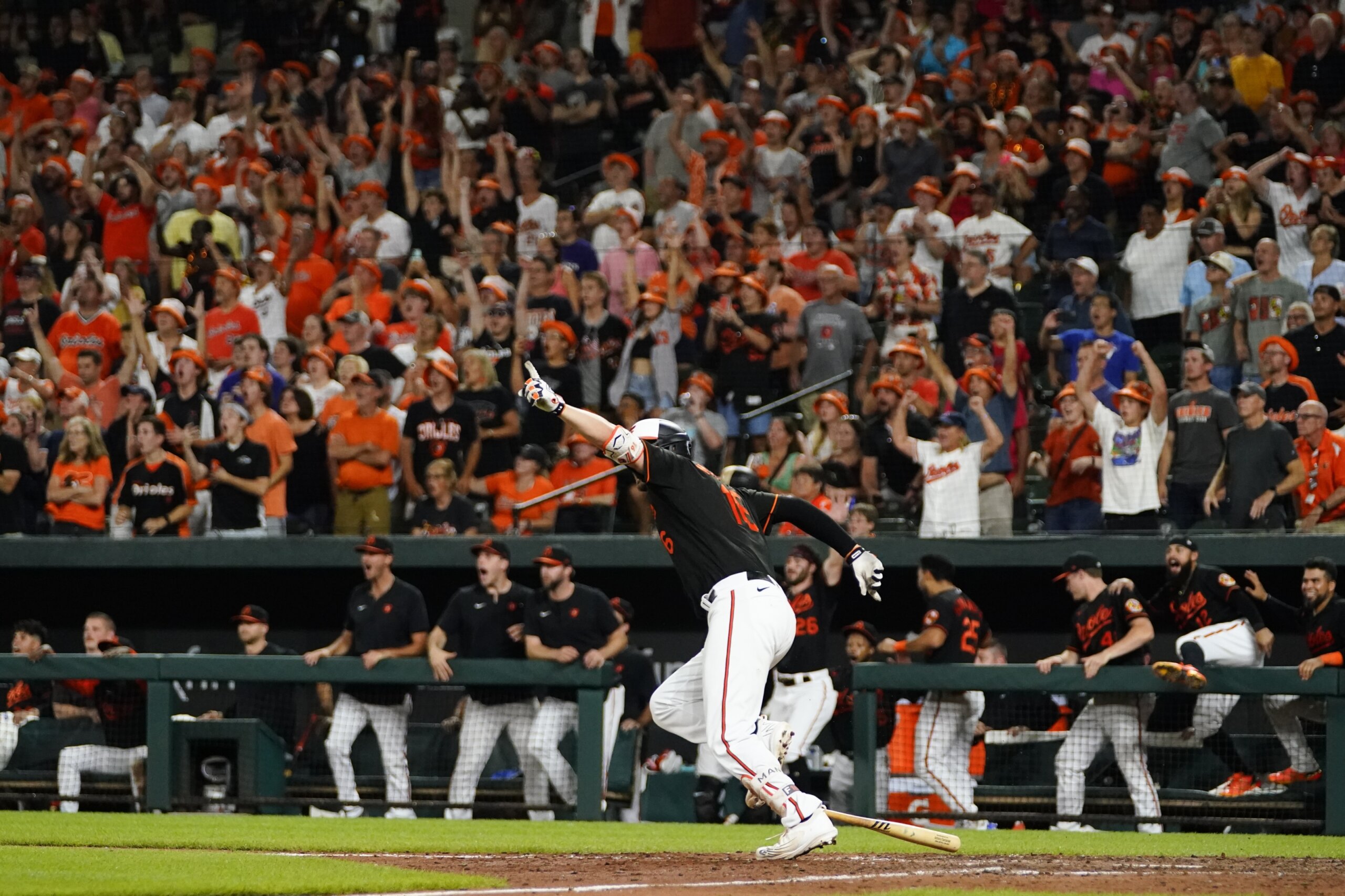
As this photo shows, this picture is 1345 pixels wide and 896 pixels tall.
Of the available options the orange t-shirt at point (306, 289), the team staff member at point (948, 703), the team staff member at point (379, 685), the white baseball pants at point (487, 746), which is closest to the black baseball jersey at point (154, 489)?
the team staff member at point (379, 685)

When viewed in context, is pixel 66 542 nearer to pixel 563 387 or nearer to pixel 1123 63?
pixel 563 387

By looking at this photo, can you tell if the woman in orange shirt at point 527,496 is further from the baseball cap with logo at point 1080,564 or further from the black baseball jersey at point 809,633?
the baseball cap with logo at point 1080,564

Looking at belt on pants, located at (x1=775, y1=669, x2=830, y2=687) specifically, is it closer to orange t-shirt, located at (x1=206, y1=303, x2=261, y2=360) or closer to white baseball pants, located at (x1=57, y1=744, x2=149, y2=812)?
white baseball pants, located at (x1=57, y1=744, x2=149, y2=812)

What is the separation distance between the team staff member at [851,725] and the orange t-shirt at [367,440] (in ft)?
11.7

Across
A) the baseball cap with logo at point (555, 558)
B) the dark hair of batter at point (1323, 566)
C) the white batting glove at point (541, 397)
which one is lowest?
the dark hair of batter at point (1323, 566)

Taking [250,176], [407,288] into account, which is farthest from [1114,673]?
[250,176]

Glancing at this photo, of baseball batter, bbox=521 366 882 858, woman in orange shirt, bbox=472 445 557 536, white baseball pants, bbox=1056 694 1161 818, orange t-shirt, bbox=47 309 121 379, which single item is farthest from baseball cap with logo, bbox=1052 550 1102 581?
orange t-shirt, bbox=47 309 121 379

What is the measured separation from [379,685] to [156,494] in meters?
3.09

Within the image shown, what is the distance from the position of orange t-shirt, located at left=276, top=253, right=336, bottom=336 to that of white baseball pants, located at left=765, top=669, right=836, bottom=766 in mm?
6186

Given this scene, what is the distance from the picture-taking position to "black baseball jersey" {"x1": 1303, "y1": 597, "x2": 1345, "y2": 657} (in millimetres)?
10008

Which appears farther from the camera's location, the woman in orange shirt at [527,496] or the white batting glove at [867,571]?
the woman in orange shirt at [527,496]

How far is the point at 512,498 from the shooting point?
12953mm

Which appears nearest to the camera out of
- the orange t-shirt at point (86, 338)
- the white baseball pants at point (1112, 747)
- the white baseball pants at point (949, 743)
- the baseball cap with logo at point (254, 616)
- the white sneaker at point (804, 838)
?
the white sneaker at point (804, 838)

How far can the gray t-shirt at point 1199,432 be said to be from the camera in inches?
457
